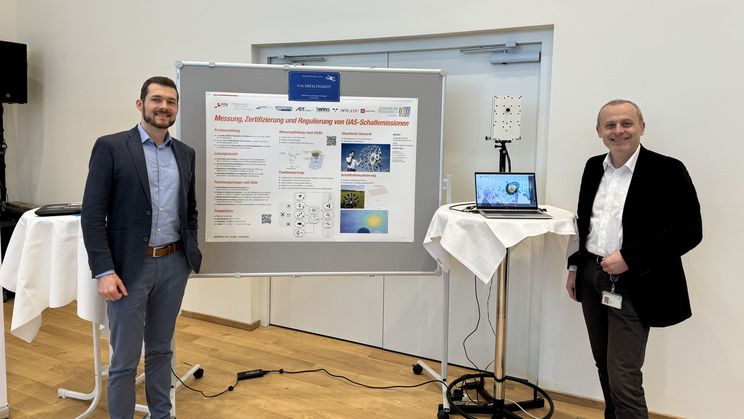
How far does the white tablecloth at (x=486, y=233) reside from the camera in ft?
6.62

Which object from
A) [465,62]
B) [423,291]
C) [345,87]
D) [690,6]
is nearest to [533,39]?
[465,62]

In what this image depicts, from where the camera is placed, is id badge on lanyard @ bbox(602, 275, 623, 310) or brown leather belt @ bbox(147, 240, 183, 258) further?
brown leather belt @ bbox(147, 240, 183, 258)

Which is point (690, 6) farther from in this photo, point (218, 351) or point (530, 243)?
point (218, 351)

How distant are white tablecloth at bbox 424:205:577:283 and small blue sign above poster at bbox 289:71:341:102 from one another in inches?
34.9

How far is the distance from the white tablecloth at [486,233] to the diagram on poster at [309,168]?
488 millimetres

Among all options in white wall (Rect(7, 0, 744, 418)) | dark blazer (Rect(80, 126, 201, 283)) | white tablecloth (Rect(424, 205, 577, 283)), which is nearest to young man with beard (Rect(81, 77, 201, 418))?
dark blazer (Rect(80, 126, 201, 283))

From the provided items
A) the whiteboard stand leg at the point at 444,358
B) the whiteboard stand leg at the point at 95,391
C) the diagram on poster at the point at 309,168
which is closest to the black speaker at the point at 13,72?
the whiteboard stand leg at the point at 95,391

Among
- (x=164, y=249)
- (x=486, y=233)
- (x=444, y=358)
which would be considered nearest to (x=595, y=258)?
(x=486, y=233)

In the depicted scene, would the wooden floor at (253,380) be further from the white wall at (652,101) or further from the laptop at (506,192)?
the laptop at (506,192)

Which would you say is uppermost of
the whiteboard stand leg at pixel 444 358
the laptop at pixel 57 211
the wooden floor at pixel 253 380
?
the laptop at pixel 57 211

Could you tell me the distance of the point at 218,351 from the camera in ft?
10.8

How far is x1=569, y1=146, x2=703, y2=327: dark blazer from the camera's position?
1788 mm

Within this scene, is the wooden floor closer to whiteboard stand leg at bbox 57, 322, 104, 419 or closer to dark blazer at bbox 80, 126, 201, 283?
whiteboard stand leg at bbox 57, 322, 104, 419

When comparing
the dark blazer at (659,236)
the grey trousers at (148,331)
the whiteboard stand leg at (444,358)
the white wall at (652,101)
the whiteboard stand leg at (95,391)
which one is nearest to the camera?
the dark blazer at (659,236)
